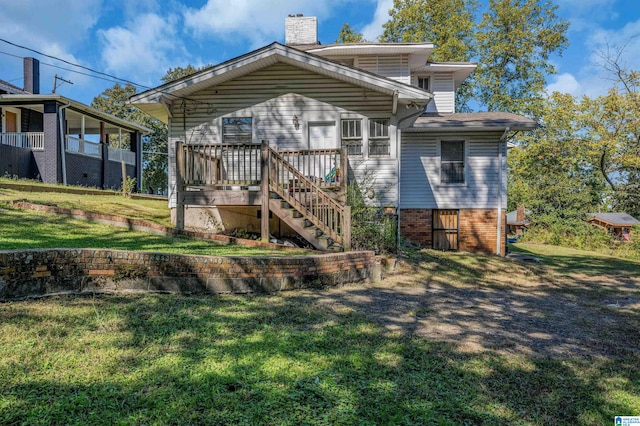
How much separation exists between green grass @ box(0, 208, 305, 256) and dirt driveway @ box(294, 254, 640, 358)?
213 cm

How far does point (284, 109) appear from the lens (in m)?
11.2

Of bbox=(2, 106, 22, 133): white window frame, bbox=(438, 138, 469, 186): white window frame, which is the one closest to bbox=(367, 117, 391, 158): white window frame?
bbox=(438, 138, 469, 186): white window frame

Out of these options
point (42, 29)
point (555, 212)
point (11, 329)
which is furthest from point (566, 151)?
point (42, 29)

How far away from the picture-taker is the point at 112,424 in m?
2.25

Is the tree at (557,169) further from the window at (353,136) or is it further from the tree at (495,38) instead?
the window at (353,136)

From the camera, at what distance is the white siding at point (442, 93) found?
15.1 meters

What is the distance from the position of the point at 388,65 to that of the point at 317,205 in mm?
7954

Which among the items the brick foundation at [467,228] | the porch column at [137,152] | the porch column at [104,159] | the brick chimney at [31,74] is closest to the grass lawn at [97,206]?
the brick foundation at [467,228]

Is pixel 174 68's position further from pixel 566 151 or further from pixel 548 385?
pixel 548 385

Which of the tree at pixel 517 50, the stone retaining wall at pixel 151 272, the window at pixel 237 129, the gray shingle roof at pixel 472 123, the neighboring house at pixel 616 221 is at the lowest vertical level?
the neighboring house at pixel 616 221

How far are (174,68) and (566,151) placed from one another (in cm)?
3394

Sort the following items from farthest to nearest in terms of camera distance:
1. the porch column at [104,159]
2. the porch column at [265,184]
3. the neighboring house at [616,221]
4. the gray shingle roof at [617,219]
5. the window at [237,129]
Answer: the gray shingle roof at [617,219], the neighboring house at [616,221], the porch column at [104,159], the window at [237,129], the porch column at [265,184]

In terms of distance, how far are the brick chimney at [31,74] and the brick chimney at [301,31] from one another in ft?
48.2

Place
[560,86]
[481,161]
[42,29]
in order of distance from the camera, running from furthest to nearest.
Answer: [42,29], [560,86], [481,161]
